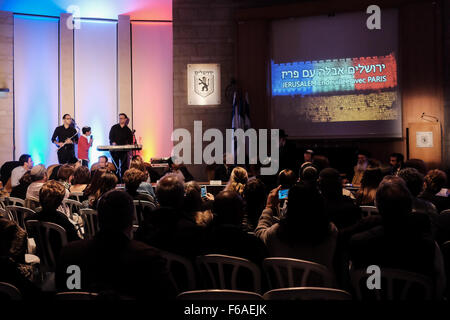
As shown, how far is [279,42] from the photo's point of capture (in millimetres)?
9648

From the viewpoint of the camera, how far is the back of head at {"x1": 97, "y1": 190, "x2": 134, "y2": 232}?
6.40 feet

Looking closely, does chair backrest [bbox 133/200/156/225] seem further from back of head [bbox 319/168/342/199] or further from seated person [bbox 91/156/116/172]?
seated person [bbox 91/156/116/172]

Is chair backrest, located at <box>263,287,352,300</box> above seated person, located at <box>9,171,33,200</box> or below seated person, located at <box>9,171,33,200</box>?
below

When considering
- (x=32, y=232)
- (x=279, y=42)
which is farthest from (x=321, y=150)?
(x=32, y=232)

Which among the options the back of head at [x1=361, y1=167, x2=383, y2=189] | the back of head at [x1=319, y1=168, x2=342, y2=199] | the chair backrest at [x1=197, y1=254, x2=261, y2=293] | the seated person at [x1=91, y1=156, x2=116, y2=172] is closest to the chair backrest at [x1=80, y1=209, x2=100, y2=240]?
the chair backrest at [x1=197, y1=254, x2=261, y2=293]

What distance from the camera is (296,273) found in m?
2.17

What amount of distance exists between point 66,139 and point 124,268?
8136 millimetres

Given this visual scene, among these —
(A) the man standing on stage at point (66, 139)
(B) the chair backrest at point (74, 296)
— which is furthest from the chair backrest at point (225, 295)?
(A) the man standing on stage at point (66, 139)

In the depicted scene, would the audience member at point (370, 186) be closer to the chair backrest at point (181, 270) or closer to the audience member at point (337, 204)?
the audience member at point (337, 204)

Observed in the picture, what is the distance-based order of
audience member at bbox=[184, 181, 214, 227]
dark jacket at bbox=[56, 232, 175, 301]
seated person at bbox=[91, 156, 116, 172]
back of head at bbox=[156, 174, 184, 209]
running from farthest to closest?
seated person at bbox=[91, 156, 116, 172], audience member at bbox=[184, 181, 214, 227], back of head at bbox=[156, 174, 184, 209], dark jacket at bbox=[56, 232, 175, 301]

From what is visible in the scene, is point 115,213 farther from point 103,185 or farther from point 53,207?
point 103,185

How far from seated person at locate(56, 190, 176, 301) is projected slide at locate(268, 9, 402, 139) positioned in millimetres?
7925

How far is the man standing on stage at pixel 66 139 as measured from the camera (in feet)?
30.5

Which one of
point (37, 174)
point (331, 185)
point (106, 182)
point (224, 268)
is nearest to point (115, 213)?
point (224, 268)
